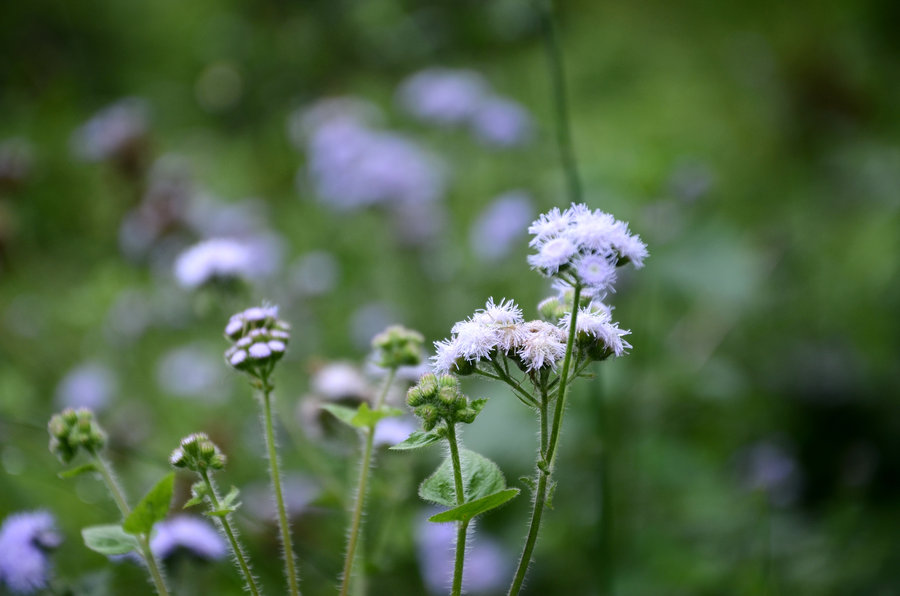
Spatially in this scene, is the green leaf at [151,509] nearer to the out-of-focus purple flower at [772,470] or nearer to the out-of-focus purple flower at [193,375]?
the out-of-focus purple flower at [772,470]

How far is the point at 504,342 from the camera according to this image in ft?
2.88

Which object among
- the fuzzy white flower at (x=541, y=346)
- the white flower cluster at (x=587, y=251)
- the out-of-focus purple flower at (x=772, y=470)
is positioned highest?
the out-of-focus purple flower at (x=772, y=470)

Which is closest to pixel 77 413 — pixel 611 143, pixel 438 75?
pixel 438 75

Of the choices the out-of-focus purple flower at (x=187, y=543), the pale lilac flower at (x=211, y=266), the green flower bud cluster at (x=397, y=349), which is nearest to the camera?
the green flower bud cluster at (x=397, y=349)

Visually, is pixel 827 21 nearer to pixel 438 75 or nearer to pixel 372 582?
pixel 438 75

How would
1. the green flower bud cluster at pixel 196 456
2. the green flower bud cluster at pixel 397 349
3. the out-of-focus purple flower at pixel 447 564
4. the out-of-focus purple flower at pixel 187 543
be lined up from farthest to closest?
the out-of-focus purple flower at pixel 447 564 → the out-of-focus purple flower at pixel 187 543 → the green flower bud cluster at pixel 397 349 → the green flower bud cluster at pixel 196 456

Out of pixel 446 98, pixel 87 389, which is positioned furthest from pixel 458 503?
pixel 446 98

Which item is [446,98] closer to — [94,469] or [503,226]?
[503,226]

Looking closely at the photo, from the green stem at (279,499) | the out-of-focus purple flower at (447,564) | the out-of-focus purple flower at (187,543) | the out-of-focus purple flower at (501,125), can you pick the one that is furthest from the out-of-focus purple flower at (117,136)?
the green stem at (279,499)

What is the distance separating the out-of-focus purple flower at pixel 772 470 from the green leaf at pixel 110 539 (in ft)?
5.10

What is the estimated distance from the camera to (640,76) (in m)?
5.44

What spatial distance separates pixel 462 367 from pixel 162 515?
1.17 ft

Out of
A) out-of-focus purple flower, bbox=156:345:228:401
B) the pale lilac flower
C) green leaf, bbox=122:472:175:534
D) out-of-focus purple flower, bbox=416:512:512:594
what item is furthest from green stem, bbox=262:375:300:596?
out-of-focus purple flower, bbox=156:345:228:401

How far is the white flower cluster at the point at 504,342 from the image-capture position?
0.87 meters
